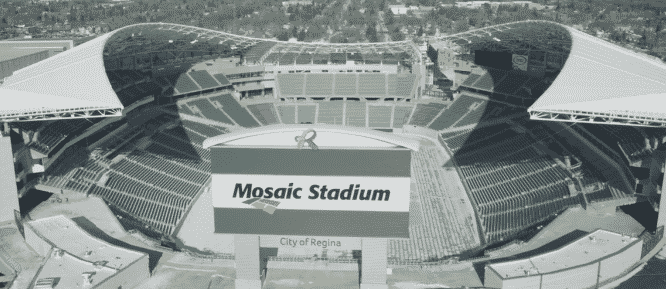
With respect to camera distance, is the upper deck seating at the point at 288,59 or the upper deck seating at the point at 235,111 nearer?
the upper deck seating at the point at 235,111

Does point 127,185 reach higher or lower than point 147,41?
lower

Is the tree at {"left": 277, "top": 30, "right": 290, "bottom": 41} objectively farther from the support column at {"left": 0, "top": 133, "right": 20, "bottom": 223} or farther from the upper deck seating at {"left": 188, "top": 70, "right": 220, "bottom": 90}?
the support column at {"left": 0, "top": 133, "right": 20, "bottom": 223}

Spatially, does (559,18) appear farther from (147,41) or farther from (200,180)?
(200,180)

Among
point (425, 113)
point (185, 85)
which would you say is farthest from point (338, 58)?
point (185, 85)

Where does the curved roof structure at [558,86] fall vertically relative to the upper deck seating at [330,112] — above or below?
above

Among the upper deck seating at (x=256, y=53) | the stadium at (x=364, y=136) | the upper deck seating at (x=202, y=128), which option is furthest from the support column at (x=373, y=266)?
the upper deck seating at (x=256, y=53)

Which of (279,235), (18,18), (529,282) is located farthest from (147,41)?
(18,18)

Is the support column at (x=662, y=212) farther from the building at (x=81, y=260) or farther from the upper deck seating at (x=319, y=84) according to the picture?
the upper deck seating at (x=319, y=84)
